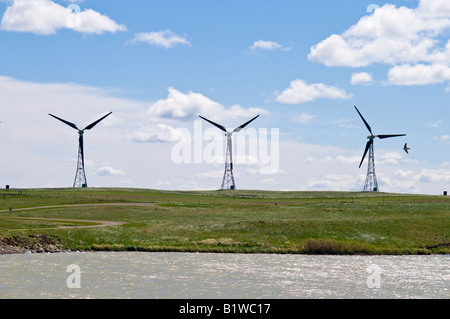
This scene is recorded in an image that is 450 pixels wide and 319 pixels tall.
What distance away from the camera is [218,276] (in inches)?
2026

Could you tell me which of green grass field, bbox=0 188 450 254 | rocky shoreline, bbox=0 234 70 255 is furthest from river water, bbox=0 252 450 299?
green grass field, bbox=0 188 450 254

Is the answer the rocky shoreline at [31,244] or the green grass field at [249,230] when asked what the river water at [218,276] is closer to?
the rocky shoreline at [31,244]

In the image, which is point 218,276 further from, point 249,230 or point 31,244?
point 249,230

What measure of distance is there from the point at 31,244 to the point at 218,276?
30.3 m

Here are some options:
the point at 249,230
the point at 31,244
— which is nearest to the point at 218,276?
the point at 31,244

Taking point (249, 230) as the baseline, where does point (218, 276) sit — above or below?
below

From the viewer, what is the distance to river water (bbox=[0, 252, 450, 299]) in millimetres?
43875

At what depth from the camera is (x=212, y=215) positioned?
340ft

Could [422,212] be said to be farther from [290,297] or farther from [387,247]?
[290,297]

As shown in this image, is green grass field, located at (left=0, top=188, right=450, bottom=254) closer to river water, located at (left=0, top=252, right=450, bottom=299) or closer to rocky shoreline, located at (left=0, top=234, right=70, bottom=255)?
rocky shoreline, located at (left=0, top=234, right=70, bottom=255)

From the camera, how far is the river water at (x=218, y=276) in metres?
43.9

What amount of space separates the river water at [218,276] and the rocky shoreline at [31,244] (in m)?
2.89

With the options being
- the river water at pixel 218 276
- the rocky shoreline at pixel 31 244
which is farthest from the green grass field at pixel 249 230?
the river water at pixel 218 276
